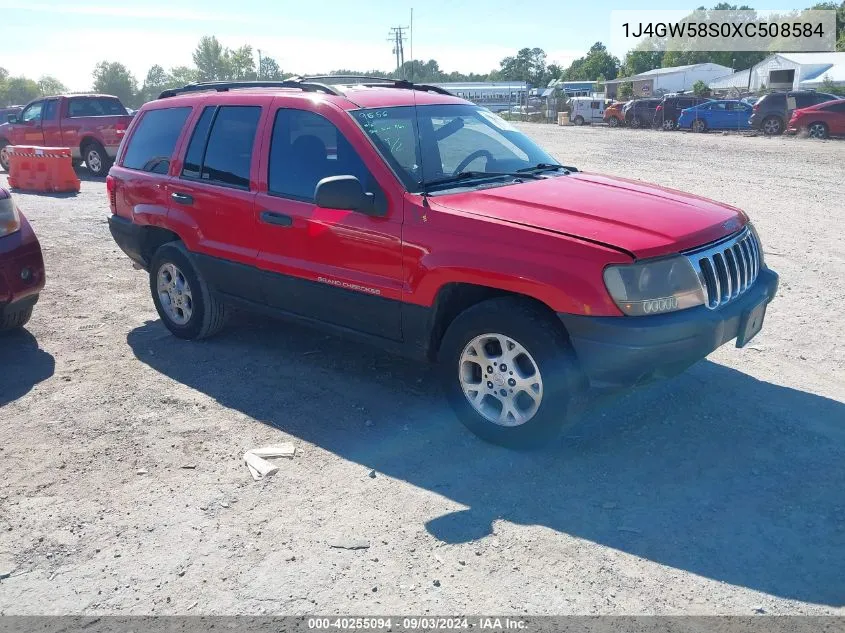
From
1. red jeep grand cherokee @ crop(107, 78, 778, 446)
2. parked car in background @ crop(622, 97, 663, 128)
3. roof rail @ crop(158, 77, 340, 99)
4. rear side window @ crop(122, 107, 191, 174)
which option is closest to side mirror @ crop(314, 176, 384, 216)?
red jeep grand cherokee @ crop(107, 78, 778, 446)

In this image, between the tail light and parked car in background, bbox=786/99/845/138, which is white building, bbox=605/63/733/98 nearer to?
parked car in background, bbox=786/99/845/138

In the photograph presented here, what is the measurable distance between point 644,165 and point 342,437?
15.4 m

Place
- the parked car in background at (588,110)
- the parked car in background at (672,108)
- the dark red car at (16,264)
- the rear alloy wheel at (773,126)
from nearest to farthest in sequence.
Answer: the dark red car at (16,264) < the rear alloy wheel at (773,126) < the parked car in background at (672,108) < the parked car in background at (588,110)

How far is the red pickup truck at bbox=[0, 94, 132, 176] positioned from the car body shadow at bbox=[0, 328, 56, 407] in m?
11.3

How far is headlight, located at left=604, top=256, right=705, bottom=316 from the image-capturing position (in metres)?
3.60

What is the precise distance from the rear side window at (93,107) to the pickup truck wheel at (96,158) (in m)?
0.77

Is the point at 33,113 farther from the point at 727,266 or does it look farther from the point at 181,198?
the point at 727,266

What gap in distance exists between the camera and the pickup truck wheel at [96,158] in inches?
661

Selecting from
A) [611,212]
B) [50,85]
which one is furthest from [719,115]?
[50,85]

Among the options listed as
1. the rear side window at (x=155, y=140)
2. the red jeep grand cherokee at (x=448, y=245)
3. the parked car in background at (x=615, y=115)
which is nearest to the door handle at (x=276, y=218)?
the red jeep grand cherokee at (x=448, y=245)

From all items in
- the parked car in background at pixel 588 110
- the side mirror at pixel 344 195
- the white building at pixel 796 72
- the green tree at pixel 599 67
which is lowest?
the side mirror at pixel 344 195

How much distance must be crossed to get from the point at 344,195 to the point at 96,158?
14.8 metres

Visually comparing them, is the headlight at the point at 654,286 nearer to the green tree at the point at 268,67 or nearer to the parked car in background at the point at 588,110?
the parked car in background at the point at 588,110

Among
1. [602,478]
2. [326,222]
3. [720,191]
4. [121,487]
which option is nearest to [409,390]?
[326,222]
